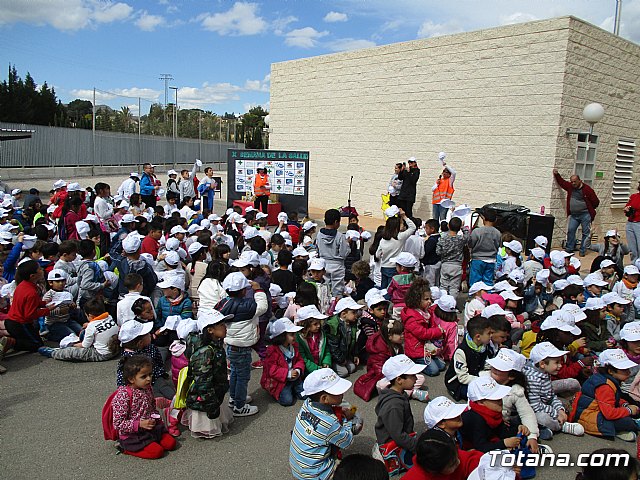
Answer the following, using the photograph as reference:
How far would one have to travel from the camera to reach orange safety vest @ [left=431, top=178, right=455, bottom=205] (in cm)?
1415

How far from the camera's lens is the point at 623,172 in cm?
1516

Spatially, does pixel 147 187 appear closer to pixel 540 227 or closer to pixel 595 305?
pixel 540 227

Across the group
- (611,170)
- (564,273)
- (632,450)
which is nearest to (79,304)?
(632,450)

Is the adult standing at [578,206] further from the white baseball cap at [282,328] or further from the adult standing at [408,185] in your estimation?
the white baseball cap at [282,328]

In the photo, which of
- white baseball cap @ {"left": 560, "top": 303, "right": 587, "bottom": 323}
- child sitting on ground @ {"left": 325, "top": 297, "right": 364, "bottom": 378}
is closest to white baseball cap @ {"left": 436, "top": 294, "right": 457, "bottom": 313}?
child sitting on ground @ {"left": 325, "top": 297, "right": 364, "bottom": 378}

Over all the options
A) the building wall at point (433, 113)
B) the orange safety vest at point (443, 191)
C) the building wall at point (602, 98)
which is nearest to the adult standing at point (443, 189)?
the orange safety vest at point (443, 191)

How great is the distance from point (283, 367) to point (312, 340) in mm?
461

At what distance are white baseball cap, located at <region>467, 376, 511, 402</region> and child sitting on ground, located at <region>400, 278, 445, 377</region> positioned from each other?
5.96 feet

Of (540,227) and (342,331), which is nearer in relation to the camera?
(342,331)

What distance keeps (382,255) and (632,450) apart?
4004 millimetres

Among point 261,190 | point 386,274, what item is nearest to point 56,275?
point 386,274

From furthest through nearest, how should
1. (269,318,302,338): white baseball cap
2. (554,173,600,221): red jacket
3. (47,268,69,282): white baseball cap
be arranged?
(554,173,600,221): red jacket
(47,268,69,282): white baseball cap
(269,318,302,338): white baseball cap

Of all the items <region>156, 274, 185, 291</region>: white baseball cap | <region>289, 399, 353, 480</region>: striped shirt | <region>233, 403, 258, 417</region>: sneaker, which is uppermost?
<region>156, 274, 185, 291</region>: white baseball cap

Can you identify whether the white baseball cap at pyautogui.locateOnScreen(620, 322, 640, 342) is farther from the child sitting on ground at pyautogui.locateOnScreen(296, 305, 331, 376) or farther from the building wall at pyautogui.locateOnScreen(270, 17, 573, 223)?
the building wall at pyautogui.locateOnScreen(270, 17, 573, 223)
